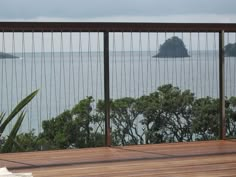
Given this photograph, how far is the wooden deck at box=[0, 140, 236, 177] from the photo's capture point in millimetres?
3754

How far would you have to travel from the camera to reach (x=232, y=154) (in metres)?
4.39

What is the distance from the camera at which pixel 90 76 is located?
19.6 ft

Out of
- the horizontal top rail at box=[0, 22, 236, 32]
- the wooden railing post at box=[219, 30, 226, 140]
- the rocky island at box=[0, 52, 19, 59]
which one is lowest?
the wooden railing post at box=[219, 30, 226, 140]

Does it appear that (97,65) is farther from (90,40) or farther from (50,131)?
(50,131)

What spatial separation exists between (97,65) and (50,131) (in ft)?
2.81

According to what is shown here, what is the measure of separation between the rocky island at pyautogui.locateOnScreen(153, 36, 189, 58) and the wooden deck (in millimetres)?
1213

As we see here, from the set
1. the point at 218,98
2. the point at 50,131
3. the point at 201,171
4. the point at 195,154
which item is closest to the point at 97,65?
A: the point at 50,131

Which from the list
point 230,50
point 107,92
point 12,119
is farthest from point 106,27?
point 230,50

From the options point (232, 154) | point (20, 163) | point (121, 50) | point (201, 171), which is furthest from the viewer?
point (121, 50)

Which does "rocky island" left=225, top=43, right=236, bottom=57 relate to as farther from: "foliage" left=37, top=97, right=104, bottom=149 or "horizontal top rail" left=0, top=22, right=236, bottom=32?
"foliage" left=37, top=97, right=104, bottom=149

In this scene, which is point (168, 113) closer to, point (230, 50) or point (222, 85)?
point (222, 85)

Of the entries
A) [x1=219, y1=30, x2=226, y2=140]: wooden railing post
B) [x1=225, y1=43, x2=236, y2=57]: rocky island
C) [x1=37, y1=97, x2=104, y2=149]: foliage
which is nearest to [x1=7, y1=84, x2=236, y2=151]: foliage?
[x1=37, y1=97, x2=104, y2=149]: foliage

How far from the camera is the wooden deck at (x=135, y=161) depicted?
3754mm

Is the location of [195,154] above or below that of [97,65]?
below
